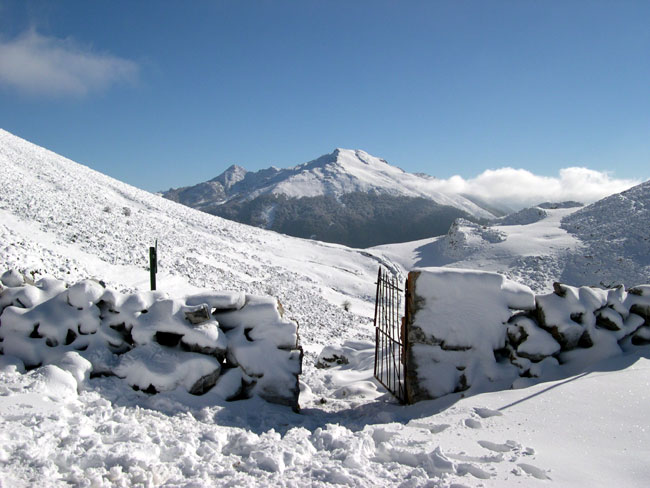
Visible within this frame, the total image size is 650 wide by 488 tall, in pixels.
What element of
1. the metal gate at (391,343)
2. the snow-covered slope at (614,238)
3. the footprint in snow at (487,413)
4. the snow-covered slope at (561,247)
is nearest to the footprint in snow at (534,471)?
the footprint in snow at (487,413)

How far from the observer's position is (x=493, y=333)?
6777 mm

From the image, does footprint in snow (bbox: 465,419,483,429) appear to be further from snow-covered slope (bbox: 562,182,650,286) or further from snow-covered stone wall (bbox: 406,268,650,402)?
snow-covered slope (bbox: 562,182,650,286)

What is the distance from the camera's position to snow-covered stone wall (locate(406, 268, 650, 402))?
257 inches

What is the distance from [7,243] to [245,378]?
565 inches

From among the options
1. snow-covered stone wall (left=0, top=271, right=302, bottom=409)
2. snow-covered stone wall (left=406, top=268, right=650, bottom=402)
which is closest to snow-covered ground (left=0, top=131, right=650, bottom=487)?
snow-covered stone wall (left=0, top=271, right=302, bottom=409)

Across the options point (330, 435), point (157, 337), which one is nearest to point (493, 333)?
point (330, 435)

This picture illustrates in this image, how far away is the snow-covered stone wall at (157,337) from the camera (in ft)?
17.5

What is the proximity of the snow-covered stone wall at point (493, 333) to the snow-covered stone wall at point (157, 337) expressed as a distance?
2.14 meters

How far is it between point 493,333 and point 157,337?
5.22 meters

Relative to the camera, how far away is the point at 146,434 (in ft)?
13.6

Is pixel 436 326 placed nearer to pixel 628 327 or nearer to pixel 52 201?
pixel 628 327

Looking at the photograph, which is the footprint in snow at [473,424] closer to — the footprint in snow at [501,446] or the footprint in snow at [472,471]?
the footprint in snow at [501,446]

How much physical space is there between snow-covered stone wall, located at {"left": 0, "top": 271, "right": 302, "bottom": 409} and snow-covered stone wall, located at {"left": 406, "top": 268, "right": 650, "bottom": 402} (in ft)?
7.03

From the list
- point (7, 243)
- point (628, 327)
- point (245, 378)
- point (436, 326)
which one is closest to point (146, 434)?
point (245, 378)
